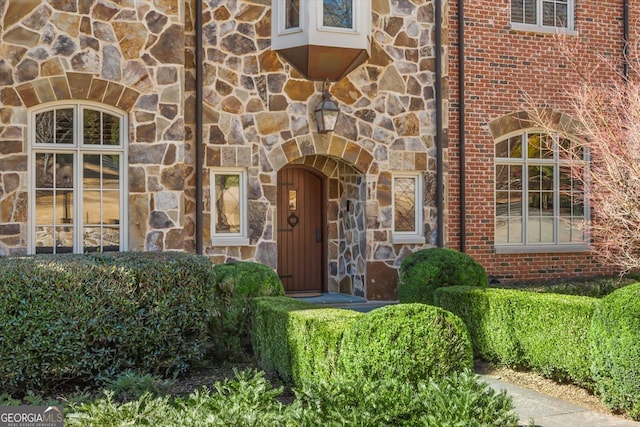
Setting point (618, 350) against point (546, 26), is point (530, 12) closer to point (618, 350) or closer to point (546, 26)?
point (546, 26)

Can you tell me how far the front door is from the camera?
13.4m

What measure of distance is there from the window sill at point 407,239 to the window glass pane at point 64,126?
5.48 metres

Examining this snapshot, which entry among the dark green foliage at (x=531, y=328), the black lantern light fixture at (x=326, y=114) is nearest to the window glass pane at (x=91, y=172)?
the black lantern light fixture at (x=326, y=114)

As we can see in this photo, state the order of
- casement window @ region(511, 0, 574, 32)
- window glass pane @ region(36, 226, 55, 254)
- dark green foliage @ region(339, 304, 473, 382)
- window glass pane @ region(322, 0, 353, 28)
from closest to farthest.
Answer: dark green foliage @ region(339, 304, 473, 382)
window glass pane @ region(36, 226, 55, 254)
window glass pane @ region(322, 0, 353, 28)
casement window @ region(511, 0, 574, 32)

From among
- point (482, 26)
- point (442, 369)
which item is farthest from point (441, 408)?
point (482, 26)

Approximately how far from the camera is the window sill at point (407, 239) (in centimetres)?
1309

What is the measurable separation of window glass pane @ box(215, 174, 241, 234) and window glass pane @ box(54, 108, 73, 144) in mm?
2344

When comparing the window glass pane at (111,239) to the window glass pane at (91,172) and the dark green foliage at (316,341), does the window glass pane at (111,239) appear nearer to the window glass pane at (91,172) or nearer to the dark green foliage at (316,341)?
the window glass pane at (91,172)

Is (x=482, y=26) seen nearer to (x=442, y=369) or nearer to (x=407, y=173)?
(x=407, y=173)

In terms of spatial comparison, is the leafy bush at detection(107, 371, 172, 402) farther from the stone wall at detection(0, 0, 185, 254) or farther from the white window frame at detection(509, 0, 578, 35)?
the white window frame at detection(509, 0, 578, 35)

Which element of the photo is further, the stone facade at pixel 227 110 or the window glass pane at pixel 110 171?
the window glass pane at pixel 110 171

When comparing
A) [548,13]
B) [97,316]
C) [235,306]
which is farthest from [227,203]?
[548,13]

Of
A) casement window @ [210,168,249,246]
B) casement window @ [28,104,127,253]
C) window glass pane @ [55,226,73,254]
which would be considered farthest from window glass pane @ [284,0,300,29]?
window glass pane @ [55,226,73,254]

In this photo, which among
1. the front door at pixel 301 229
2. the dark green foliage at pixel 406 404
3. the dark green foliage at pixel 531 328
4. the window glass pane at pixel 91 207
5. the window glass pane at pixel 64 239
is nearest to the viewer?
the dark green foliage at pixel 406 404
